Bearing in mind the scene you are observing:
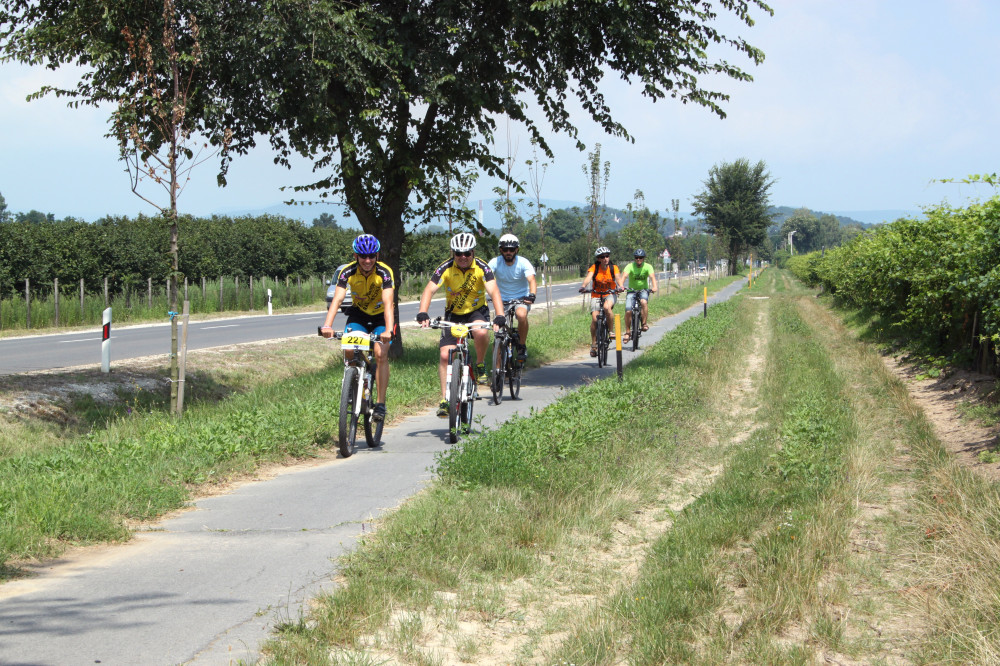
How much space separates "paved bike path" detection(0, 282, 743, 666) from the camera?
12.7 ft

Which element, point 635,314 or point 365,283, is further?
point 635,314

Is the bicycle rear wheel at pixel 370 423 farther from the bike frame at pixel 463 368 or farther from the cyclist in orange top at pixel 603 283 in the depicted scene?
the cyclist in orange top at pixel 603 283

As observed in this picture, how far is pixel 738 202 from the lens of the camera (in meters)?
94.2

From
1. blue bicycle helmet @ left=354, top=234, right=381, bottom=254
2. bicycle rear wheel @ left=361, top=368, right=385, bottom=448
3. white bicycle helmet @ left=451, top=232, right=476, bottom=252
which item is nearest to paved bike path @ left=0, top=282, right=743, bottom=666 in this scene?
bicycle rear wheel @ left=361, top=368, right=385, bottom=448

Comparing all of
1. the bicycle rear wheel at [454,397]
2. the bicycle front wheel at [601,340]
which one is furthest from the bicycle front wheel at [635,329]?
the bicycle rear wheel at [454,397]

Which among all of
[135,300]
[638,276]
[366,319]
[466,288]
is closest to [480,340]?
[466,288]

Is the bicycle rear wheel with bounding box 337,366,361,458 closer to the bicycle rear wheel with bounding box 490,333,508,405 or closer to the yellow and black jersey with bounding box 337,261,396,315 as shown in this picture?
the yellow and black jersey with bounding box 337,261,396,315

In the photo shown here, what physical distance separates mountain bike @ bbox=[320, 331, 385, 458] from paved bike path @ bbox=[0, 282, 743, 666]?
605 mm

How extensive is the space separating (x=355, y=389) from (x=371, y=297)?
92 centimetres

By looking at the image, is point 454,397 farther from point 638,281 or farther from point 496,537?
point 638,281

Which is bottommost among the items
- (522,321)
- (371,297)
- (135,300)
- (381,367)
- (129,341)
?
(129,341)

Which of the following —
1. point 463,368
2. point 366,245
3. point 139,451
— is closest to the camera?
point 139,451

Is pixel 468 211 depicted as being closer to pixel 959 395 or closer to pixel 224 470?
pixel 959 395

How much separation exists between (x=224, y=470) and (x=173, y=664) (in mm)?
Answer: 4024
